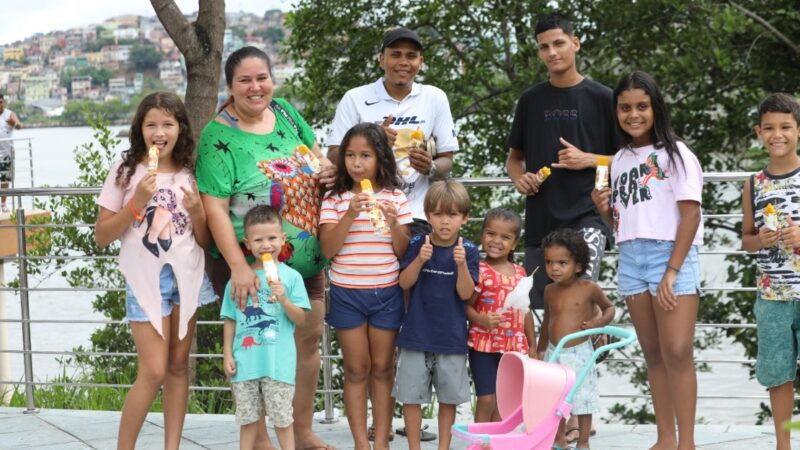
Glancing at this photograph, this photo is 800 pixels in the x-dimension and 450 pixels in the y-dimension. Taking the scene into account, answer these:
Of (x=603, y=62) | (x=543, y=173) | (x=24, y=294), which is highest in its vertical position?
(x=603, y=62)

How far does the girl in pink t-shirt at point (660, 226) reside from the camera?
4.36 m

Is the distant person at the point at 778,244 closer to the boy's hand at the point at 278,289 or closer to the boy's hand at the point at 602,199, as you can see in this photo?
the boy's hand at the point at 602,199

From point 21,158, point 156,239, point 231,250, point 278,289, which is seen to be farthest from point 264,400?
point 21,158

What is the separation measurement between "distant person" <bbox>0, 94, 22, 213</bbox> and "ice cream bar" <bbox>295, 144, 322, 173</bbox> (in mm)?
9404

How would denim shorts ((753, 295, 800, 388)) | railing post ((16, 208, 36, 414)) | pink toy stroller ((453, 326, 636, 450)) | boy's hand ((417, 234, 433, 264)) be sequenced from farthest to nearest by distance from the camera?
railing post ((16, 208, 36, 414))
denim shorts ((753, 295, 800, 388))
boy's hand ((417, 234, 433, 264))
pink toy stroller ((453, 326, 636, 450))

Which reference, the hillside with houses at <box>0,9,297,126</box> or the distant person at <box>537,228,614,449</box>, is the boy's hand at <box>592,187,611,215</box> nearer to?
the distant person at <box>537,228,614,449</box>

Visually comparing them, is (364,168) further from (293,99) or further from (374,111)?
(293,99)

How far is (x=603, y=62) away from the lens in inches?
370

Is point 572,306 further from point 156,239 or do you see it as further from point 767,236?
point 156,239

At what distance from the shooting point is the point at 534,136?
15.9 ft

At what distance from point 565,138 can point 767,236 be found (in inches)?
35.8

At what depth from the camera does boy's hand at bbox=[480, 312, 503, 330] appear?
445 cm

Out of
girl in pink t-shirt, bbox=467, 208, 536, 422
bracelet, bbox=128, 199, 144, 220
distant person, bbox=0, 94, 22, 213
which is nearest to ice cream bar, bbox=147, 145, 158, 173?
bracelet, bbox=128, 199, 144, 220

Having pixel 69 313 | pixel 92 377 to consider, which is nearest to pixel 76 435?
pixel 92 377
